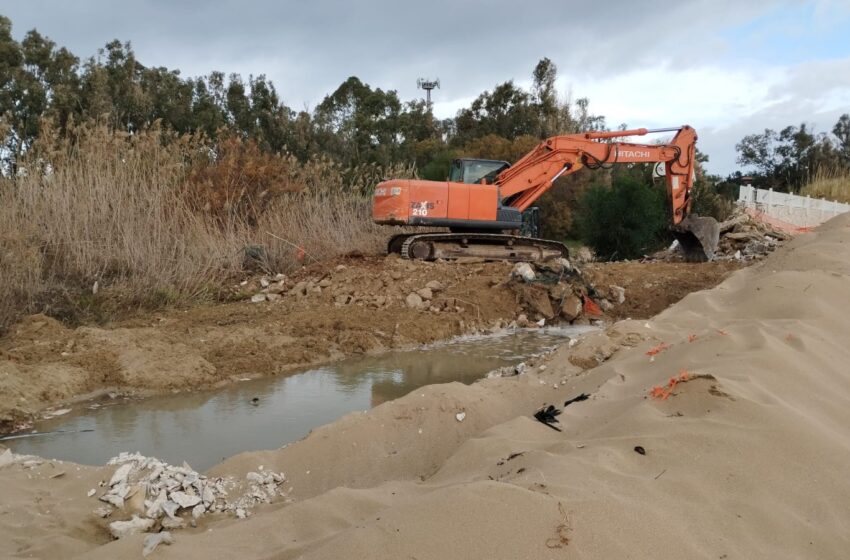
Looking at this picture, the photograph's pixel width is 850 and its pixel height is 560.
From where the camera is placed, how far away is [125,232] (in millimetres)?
10055

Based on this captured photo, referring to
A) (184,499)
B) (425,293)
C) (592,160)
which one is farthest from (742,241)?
(184,499)

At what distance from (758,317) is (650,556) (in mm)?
4173

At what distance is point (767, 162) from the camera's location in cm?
3691

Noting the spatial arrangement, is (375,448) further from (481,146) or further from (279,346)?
(481,146)

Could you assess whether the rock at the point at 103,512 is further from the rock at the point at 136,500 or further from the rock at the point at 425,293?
the rock at the point at 425,293

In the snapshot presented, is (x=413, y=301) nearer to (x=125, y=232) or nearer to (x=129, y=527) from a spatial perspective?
(x=125, y=232)

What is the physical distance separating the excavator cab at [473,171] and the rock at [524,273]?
11.2ft

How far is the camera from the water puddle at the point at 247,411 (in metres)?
5.45

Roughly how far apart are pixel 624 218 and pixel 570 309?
712 cm

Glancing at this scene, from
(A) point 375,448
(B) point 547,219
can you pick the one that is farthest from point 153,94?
(A) point 375,448

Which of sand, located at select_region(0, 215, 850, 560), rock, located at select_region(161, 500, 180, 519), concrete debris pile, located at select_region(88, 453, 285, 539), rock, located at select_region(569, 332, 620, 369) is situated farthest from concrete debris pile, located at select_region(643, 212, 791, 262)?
rock, located at select_region(161, 500, 180, 519)

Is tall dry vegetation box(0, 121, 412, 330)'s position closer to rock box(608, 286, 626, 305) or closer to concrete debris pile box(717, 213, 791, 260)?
rock box(608, 286, 626, 305)

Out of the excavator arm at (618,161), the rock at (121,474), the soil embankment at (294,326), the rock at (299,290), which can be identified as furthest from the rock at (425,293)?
the rock at (121,474)

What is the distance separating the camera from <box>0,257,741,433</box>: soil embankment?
23.1 feet
